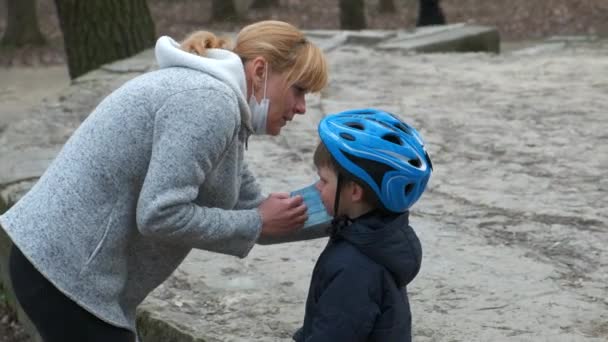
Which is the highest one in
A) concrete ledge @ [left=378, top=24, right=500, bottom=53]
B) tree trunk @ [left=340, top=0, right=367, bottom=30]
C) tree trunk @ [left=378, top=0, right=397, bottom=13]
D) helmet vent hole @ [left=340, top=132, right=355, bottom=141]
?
helmet vent hole @ [left=340, top=132, right=355, bottom=141]

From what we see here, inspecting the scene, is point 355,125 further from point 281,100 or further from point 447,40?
point 447,40

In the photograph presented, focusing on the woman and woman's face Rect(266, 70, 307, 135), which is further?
woman's face Rect(266, 70, 307, 135)

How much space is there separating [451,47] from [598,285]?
661 cm

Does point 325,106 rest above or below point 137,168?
below

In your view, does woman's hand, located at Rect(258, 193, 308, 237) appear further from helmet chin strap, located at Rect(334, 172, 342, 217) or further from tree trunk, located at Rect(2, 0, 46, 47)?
tree trunk, located at Rect(2, 0, 46, 47)

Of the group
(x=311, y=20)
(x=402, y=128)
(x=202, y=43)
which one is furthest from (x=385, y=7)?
(x=402, y=128)

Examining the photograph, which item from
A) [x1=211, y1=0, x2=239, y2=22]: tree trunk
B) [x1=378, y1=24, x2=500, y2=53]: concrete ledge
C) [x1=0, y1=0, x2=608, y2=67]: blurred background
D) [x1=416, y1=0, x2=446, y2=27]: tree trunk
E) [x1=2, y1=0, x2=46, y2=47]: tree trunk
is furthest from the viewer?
[x1=211, y1=0, x2=239, y2=22]: tree trunk

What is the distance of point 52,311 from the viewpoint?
2.63 meters

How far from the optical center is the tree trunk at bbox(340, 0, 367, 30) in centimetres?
1712

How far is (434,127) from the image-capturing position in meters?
6.22

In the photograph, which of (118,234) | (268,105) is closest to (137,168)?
(118,234)

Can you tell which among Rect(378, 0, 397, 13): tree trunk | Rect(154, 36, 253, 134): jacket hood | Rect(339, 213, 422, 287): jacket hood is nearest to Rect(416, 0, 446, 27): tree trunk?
Rect(378, 0, 397, 13): tree trunk

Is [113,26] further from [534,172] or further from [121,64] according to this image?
[534,172]

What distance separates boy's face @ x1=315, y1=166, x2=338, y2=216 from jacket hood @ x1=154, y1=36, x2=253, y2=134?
23cm
